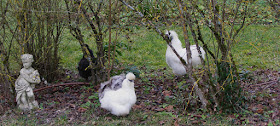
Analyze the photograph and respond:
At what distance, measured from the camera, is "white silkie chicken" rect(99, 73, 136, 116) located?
15.6 feet

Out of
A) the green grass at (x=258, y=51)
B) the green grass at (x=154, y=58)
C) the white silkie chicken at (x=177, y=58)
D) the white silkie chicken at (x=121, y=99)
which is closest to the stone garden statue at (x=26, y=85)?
the green grass at (x=154, y=58)

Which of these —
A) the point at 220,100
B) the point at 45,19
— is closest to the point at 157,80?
the point at 220,100

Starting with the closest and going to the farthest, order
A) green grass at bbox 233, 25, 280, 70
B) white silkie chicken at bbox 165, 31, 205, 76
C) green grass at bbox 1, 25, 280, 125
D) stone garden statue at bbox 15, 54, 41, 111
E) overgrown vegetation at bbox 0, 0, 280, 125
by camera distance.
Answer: overgrown vegetation at bbox 0, 0, 280, 125 < green grass at bbox 1, 25, 280, 125 < stone garden statue at bbox 15, 54, 41, 111 < white silkie chicken at bbox 165, 31, 205, 76 < green grass at bbox 233, 25, 280, 70

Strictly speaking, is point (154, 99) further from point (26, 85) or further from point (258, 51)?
point (258, 51)

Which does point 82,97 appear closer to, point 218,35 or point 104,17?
point 104,17

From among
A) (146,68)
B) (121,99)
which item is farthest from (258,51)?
(121,99)

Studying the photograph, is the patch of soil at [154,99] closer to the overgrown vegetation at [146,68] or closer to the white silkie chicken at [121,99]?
the overgrown vegetation at [146,68]

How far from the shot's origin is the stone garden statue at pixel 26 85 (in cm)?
532

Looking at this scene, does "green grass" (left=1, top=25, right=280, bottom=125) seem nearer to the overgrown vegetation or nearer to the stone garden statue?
the overgrown vegetation

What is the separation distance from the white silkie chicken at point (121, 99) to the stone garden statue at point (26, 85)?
1.38 meters

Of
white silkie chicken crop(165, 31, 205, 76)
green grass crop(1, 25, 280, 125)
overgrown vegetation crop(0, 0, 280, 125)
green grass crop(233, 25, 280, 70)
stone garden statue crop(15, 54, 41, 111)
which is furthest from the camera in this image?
green grass crop(233, 25, 280, 70)

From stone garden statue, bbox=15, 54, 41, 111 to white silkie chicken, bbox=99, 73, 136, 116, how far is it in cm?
138

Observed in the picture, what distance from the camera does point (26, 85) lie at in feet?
17.5

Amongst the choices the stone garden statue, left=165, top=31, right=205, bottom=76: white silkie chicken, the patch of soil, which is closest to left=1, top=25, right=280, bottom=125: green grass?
the patch of soil
